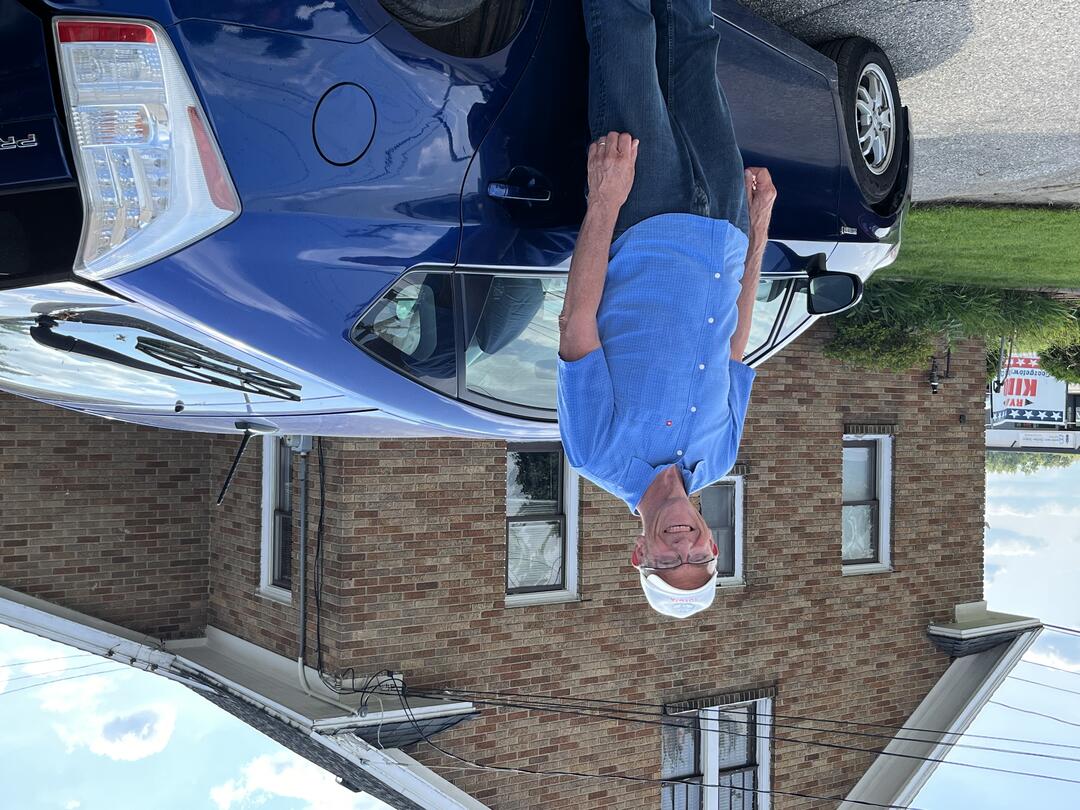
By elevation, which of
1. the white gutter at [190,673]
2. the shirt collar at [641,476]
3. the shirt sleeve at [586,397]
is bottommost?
the white gutter at [190,673]

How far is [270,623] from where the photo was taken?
8.95 metres

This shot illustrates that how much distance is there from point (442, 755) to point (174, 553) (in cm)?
345

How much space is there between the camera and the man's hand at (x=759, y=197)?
3.89 metres

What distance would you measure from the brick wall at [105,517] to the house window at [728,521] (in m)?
5.14

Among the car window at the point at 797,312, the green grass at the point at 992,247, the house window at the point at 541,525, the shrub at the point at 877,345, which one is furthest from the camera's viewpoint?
the shrub at the point at 877,345

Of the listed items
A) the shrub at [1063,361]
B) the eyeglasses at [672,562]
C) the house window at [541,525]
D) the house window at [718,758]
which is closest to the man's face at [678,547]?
the eyeglasses at [672,562]

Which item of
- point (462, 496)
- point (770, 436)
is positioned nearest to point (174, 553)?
point (462, 496)

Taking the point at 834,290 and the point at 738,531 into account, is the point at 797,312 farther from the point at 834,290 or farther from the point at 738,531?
the point at 738,531

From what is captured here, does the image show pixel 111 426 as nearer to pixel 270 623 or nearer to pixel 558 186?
pixel 270 623

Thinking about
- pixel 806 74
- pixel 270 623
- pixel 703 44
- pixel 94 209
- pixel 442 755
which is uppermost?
pixel 806 74

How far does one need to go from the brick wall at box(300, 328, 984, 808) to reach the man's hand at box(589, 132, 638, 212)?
516cm

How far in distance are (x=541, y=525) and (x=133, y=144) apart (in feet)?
22.2

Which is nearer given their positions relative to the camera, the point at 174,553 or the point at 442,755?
the point at 442,755

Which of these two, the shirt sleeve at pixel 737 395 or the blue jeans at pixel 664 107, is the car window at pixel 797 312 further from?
the blue jeans at pixel 664 107
